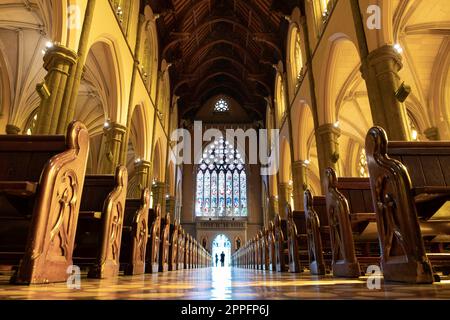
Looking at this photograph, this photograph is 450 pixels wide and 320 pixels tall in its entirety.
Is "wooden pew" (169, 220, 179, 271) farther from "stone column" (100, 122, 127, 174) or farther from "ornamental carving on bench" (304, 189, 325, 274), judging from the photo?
"ornamental carving on bench" (304, 189, 325, 274)

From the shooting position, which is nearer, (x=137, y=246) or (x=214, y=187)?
(x=137, y=246)

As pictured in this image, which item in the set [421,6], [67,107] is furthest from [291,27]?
[67,107]

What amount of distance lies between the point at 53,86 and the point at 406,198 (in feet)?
19.4

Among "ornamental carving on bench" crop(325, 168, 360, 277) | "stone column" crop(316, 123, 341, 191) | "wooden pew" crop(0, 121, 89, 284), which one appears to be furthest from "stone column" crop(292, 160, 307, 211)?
"wooden pew" crop(0, 121, 89, 284)

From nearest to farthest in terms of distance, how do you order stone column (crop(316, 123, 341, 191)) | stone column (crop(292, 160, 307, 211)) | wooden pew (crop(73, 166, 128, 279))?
wooden pew (crop(73, 166, 128, 279))
stone column (crop(316, 123, 341, 191))
stone column (crop(292, 160, 307, 211))

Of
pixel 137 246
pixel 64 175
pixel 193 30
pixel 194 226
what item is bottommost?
pixel 137 246

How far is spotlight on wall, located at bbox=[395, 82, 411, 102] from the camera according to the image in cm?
516

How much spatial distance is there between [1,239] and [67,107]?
357 centimetres

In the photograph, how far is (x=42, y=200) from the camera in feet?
6.62

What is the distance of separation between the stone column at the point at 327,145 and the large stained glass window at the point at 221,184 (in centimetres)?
1300

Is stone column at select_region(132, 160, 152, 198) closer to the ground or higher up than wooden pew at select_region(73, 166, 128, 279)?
higher up

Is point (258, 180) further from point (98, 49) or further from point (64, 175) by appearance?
point (64, 175)

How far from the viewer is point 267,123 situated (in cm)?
1917

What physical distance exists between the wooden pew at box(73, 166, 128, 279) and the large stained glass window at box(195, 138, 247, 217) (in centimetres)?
1737
